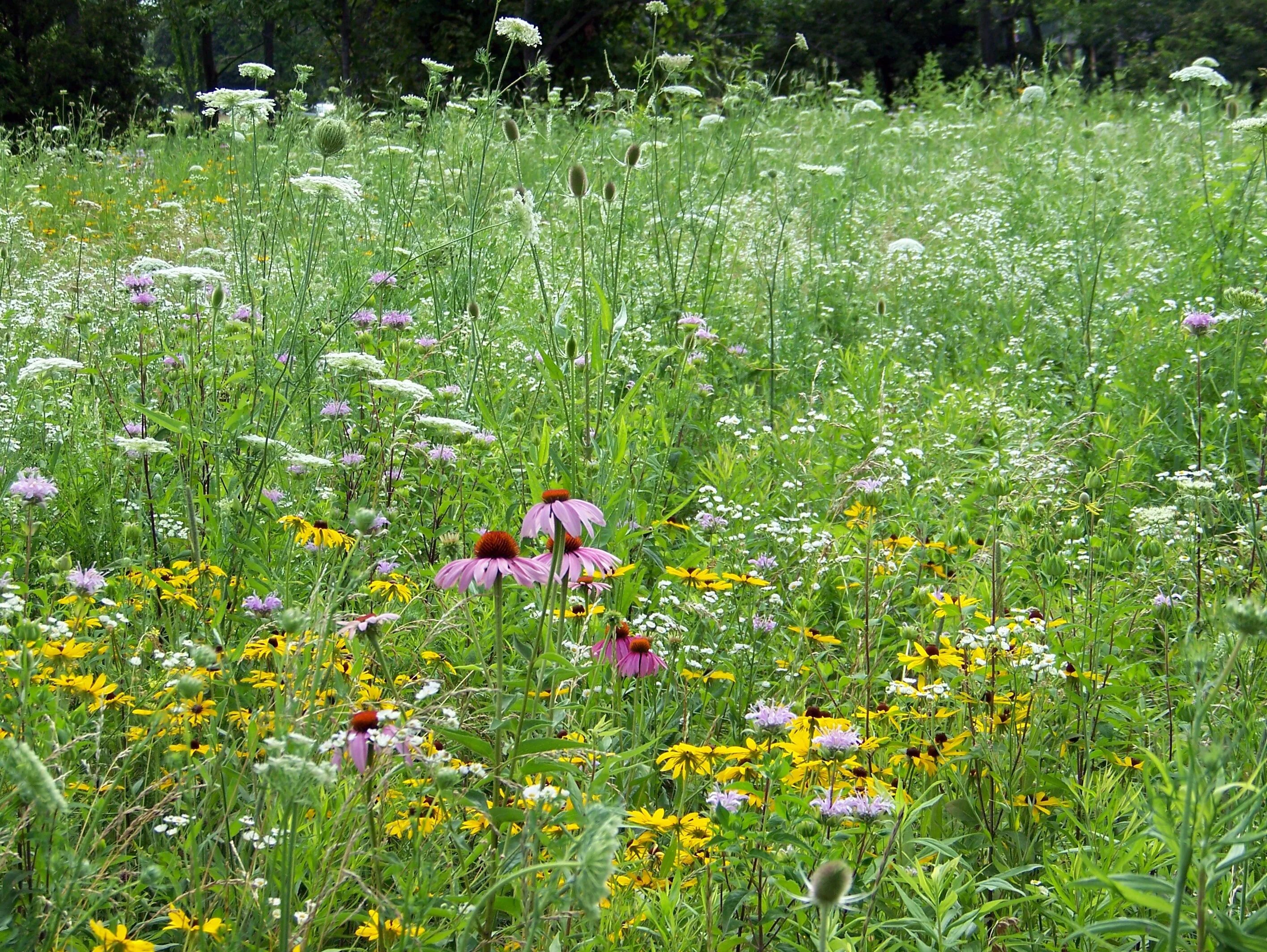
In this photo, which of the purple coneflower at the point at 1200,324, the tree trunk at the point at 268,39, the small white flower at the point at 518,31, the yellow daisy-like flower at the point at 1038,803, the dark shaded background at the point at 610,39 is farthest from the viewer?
the tree trunk at the point at 268,39

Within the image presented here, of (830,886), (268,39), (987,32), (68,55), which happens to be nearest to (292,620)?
(830,886)

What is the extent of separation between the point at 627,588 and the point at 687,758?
63 cm

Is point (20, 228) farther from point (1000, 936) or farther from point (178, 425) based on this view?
point (1000, 936)

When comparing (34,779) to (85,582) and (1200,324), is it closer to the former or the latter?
(85,582)

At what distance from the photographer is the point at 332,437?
2.98 m

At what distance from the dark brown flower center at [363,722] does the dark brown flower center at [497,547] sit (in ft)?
0.79

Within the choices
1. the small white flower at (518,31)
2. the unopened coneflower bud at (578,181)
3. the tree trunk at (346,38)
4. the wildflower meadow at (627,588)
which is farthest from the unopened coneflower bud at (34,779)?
the tree trunk at (346,38)

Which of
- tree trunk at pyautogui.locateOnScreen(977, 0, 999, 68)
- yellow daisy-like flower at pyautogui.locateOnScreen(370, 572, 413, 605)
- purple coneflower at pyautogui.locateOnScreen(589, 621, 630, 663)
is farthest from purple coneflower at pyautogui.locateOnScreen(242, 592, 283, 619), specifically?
tree trunk at pyautogui.locateOnScreen(977, 0, 999, 68)

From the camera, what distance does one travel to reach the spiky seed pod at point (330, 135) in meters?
2.43

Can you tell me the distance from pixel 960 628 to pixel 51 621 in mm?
1725

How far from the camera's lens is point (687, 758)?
1.55 m

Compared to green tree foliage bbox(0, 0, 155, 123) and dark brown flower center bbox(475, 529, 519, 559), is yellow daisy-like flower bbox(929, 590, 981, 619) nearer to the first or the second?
dark brown flower center bbox(475, 529, 519, 559)

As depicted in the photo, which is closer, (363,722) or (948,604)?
(363,722)

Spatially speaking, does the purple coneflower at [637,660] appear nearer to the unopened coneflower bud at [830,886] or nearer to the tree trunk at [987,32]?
the unopened coneflower bud at [830,886]
